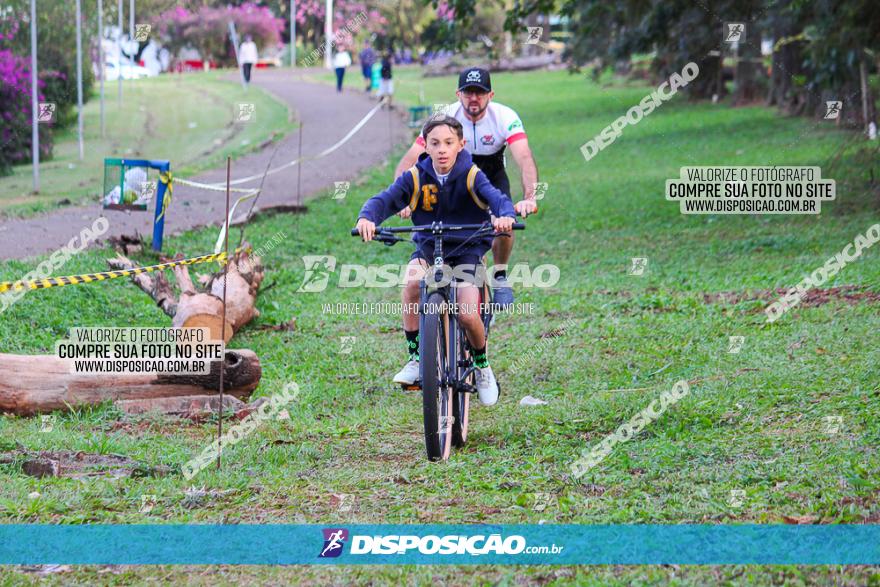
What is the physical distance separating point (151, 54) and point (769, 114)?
23.5m

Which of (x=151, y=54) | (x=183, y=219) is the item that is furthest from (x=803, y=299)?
(x=151, y=54)

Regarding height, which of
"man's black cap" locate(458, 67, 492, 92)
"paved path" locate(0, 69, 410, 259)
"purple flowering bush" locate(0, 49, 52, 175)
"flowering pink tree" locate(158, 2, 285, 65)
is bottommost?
"paved path" locate(0, 69, 410, 259)

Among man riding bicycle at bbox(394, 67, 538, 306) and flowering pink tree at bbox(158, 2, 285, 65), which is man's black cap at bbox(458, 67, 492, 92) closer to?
man riding bicycle at bbox(394, 67, 538, 306)

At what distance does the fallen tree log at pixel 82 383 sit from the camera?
7488 millimetres

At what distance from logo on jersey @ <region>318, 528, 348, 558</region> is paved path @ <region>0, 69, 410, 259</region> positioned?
8.55 metres

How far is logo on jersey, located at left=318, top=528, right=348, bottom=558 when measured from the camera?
16.3 feet

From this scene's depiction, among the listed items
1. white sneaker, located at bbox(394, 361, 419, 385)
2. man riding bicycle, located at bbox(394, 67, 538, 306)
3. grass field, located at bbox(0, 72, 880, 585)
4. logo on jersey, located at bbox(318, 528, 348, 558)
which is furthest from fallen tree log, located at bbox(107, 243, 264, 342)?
logo on jersey, located at bbox(318, 528, 348, 558)

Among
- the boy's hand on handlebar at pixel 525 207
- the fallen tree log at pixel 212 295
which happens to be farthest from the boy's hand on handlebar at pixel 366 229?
the fallen tree log at pixel 212 295

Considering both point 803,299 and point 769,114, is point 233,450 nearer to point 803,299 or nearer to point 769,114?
point 803,299

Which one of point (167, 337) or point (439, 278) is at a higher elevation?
point (439, 278)

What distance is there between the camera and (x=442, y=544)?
5.03 m

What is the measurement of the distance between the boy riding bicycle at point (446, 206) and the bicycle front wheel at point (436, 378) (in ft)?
0.92

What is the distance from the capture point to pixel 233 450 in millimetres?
6859

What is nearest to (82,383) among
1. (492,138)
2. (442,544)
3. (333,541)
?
(333,541)
